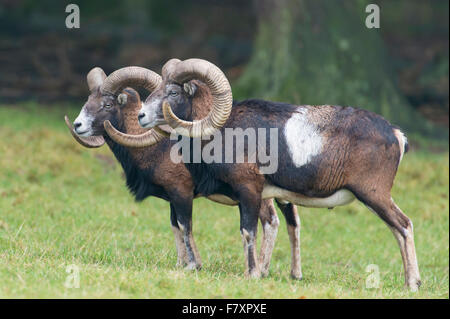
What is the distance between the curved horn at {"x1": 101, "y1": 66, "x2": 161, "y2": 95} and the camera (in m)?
10.5

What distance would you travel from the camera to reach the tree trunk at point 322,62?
18203mm

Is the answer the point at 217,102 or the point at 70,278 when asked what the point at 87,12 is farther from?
the point at 70,278

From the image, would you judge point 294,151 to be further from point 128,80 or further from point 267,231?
point 128,80

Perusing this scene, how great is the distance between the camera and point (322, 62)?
18.4 m

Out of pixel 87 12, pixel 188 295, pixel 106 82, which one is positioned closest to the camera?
pixel 188 295

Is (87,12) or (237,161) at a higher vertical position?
(87,12)

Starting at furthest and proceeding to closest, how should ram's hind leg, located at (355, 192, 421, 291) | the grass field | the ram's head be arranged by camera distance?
the ram's head, ram's hind leg, located at (355, 192, 421, 291), the grass field

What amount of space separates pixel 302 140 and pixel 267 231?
1.51 metres

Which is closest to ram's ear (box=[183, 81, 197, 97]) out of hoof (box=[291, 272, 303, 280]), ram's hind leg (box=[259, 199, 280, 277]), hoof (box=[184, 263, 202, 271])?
ram's hind leg (box=[259, 199, 280, 277])

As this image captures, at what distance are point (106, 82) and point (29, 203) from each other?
3.89 meters

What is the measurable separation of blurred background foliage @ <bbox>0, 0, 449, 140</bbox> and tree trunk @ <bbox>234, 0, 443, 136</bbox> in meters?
0.02

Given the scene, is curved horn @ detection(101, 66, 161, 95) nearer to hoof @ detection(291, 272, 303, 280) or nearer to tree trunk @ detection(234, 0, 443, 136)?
hoof @ detection(291, 272, 303, 280)

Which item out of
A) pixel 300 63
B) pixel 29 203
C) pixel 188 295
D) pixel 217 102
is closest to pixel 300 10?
pixel 300 63

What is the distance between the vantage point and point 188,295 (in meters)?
7.93
